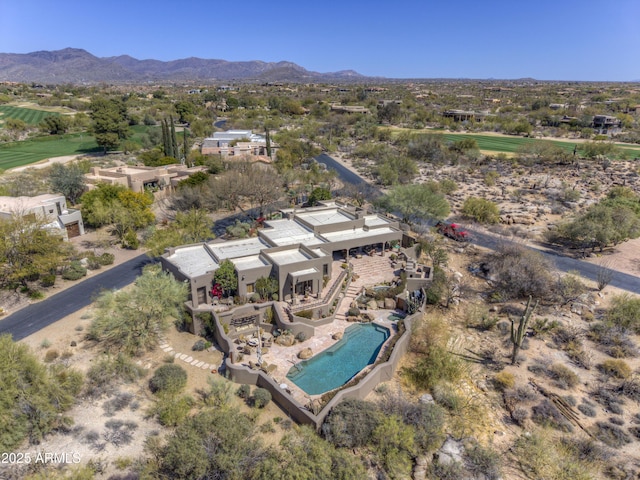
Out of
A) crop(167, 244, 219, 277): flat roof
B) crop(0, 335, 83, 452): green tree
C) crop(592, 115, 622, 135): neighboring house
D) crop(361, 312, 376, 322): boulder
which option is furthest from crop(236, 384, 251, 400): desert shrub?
crop(592, 115, 622, 135): neighboring house

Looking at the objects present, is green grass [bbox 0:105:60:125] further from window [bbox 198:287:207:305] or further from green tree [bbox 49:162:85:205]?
window [bbox 198:287:207:305]

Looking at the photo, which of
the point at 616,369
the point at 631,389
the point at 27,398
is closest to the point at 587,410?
the point at 631,389

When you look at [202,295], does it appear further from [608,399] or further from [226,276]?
[608,399]

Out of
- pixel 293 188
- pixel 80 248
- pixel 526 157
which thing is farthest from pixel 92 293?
pixel 526 157

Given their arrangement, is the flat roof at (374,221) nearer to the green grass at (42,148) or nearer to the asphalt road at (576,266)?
the asphalt road at (576,266)

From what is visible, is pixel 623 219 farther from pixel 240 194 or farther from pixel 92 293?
pixel 92 293
